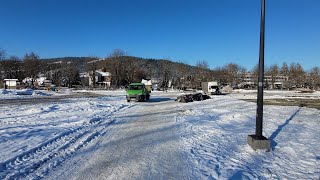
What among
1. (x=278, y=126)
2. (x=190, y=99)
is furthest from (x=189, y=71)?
(x=278, y=126)

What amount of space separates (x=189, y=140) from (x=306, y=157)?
12.5ft

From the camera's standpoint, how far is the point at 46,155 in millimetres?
8406

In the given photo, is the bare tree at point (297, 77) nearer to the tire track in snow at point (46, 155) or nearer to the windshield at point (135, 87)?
the windshield at point (135, 87)

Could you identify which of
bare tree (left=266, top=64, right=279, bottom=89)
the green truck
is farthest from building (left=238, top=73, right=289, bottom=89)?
the green truck

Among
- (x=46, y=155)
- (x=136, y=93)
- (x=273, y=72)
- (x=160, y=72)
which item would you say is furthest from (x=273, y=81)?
(x=46, y=155)

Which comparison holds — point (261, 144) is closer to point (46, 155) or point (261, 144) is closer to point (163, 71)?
point (46, 155)

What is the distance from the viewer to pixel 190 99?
116 ft

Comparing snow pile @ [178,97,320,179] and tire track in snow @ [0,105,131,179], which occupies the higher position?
tire track in snow @ [0,105,131,179]

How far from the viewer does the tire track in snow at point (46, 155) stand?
22.4ft

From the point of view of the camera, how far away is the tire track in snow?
22.4ft

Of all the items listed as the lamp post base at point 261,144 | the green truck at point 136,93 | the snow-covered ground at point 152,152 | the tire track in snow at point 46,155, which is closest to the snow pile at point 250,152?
the snow-covered ground at point 152,152

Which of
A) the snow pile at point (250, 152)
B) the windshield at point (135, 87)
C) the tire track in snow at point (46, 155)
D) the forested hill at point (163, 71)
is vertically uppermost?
the forested hill at point (163, 71)

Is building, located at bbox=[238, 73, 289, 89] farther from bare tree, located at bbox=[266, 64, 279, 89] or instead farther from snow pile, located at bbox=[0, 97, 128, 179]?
snow pile, located at bbox=[0, 97, 128, 179]

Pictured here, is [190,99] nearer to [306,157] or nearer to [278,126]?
[278,126]
